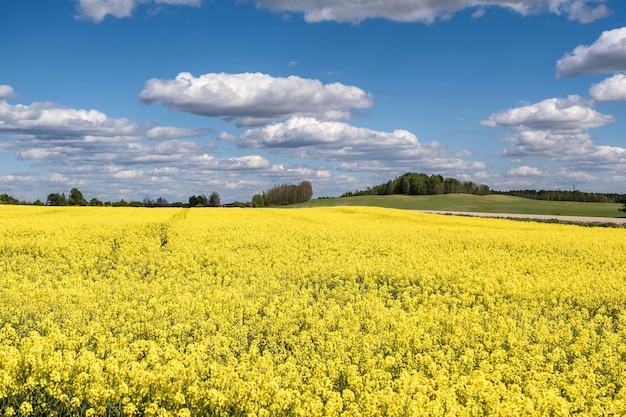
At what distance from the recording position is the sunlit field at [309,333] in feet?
20.0

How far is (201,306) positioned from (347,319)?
2983 millimetres

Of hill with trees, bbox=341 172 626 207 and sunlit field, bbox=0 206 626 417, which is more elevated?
hill with trees, bbox=341 172 626 207

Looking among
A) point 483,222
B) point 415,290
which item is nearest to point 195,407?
point 415,290

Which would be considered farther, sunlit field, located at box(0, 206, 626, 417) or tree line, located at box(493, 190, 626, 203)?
tree line, located at box(493, 190, 626, 203)

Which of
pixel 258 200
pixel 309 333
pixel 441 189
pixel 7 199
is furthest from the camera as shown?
pixel 441 189

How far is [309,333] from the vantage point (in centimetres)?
911

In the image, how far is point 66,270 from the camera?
16.3 metres

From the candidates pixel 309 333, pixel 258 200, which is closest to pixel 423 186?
pixel 258 200

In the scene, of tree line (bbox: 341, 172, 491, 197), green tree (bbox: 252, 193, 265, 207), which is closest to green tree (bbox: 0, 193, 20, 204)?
green tree (bbox: 252, 193, 265, 207)

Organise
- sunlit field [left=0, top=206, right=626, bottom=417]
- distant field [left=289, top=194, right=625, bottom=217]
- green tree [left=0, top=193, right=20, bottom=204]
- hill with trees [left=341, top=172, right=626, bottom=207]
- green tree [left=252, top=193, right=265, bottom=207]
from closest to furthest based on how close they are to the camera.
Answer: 1. sunlit field [left=0, top=206, right=626, bottom=417]
2. green tree [left=0, top=193, right=20, bottom=204]
3. distant field [left=289, top=194, right=625, bottom=217]
4. green tree [left=252, top=193, right=265, bottom=207]
5. hill with trees [left=341, top=172, right=626, bottom=207]

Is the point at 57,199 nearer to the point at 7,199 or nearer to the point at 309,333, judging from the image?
the point at 7,199

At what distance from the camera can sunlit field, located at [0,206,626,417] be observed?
6082 mm

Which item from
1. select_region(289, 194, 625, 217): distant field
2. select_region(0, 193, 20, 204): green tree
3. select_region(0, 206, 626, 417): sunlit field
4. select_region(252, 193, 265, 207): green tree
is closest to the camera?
select_region(0, 206, 626, 417): sunlit field

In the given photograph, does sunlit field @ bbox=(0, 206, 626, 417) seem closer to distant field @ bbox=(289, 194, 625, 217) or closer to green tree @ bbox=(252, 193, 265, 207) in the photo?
distant field @ bbox=(289, 194, 625, 217)
